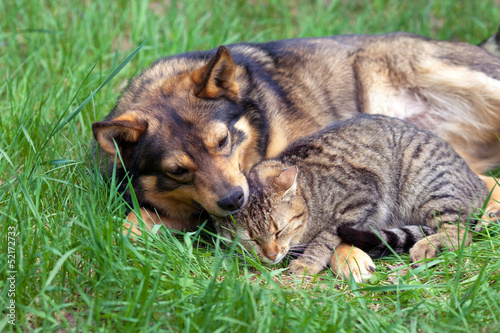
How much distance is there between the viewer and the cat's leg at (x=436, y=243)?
341 centimetres

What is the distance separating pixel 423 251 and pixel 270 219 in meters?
1.16

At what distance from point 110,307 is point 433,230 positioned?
2.49m

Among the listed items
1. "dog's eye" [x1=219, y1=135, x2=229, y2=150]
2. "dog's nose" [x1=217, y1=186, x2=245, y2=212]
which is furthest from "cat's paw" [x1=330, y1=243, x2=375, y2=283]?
"dog's eye" [x1=219, y1=135, x2=229, y2=150]

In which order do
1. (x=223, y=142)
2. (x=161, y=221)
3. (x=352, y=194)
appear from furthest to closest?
(x=161, y=221), (x=352, y=194), (x=223, y=142)

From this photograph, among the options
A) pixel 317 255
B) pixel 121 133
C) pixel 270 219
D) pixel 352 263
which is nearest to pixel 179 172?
pixel 121 133

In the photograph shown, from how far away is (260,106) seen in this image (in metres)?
4.25

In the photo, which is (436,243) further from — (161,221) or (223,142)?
(161,221)

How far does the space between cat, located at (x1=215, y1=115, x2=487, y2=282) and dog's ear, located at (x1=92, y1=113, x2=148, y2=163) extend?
0.90 metres

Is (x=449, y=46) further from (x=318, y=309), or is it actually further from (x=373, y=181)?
(x=318, y=309)

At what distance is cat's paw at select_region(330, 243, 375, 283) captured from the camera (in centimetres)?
333

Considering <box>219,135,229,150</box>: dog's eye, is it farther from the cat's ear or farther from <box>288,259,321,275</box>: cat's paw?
<box>288,259,321,275</box>: cat's paw

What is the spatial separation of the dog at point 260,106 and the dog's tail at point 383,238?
87 cm

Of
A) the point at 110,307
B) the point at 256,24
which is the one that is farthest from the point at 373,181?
the point at 256,24

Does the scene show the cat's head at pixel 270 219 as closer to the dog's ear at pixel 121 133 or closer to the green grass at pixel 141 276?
the green grass at pixel 141 276
